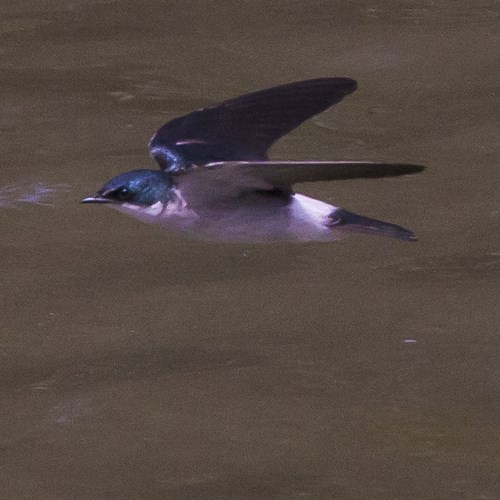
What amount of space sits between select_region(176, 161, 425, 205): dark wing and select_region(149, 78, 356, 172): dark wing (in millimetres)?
169

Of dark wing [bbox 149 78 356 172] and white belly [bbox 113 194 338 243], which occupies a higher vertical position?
dark wing [bbox 149 78 356 172]

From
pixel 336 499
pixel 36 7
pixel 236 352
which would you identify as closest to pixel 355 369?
pixel 236 352

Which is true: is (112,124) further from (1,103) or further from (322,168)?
(322,168)

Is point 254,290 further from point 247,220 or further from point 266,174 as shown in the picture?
point 266,174

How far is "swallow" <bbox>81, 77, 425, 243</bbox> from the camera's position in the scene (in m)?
4.76

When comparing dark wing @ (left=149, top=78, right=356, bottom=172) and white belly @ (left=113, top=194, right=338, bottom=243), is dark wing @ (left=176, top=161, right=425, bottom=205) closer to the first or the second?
white belly @ (left=113, top=194, right=338, bottom=243)

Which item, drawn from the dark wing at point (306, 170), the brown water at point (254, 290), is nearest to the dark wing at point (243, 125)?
the dark wing at point (306, 170)

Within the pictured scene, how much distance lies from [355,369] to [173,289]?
88 centimetres

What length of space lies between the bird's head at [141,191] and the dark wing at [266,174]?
73 millimetres

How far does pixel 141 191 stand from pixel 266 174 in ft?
1.65

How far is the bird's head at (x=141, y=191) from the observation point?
4840mm

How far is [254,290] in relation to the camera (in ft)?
Answer: 18.1

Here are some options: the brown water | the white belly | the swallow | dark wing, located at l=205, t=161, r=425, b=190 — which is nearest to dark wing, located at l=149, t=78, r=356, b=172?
the swallow

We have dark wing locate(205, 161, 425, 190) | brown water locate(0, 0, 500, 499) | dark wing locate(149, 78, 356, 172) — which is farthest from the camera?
dark wing locate(149, 78, 356, 172)
